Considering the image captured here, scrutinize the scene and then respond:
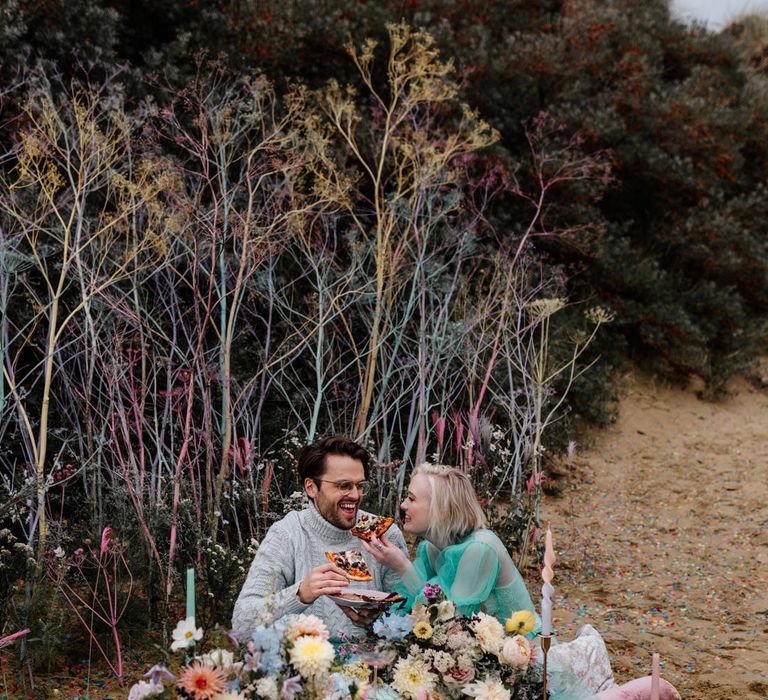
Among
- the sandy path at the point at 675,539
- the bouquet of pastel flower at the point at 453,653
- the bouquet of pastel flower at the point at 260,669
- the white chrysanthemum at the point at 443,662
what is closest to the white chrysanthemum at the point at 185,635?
the bouquet of pastel flower at the point at 260,669

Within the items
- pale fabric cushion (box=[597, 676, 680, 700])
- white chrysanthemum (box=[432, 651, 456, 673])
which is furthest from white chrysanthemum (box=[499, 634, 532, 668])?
pale fabric cushion (box=[597, 676, 680, 700])

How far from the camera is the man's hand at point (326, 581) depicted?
107 inches

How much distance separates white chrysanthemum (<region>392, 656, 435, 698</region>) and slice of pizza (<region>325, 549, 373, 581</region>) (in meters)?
0.41

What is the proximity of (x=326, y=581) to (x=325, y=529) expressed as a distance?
0.59 metres

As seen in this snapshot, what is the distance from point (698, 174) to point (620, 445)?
133 inches

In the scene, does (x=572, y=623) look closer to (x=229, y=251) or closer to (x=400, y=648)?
(x=400, y=648)

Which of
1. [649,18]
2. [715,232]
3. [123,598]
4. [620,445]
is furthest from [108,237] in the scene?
[649,18]

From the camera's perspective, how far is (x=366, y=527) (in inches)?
124

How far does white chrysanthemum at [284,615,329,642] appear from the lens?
7.13ft

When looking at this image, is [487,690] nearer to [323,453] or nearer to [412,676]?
[412,676]

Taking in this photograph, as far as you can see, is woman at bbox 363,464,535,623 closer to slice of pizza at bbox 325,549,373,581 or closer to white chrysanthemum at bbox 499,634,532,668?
slice of pizza at bbox 325,549,373,581

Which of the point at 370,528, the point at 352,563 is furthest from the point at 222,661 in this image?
the point at 370,528

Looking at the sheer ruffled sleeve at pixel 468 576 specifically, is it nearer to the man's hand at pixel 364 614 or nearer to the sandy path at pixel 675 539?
the man's hand at pixel 364 614

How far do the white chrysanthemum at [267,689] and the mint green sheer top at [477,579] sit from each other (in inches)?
43.9
